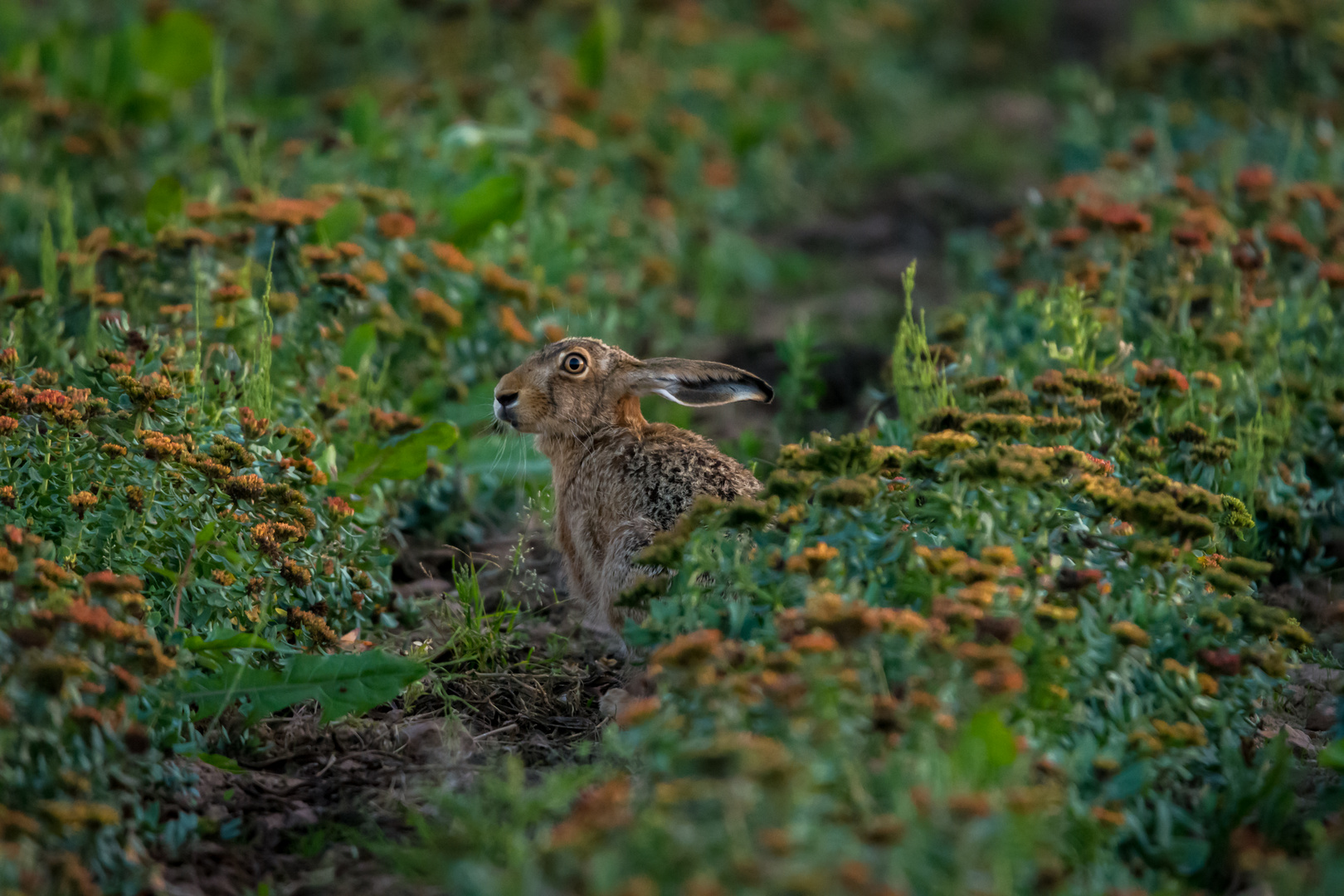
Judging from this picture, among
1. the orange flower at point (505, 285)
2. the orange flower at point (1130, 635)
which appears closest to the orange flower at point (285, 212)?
the orange flower at point (505, 285)

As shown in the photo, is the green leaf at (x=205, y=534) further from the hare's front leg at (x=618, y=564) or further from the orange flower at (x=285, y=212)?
the orange flower at (x=285, y=212)

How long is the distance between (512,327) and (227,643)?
8.68 ft

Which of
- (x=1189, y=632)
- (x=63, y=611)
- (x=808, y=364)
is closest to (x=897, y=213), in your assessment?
(x=808, y=364)

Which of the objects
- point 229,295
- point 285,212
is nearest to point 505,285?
point 285,212

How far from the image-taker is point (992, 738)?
3.02 metres

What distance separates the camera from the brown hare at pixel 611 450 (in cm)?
468

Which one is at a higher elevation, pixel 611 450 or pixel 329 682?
pixel 611 450

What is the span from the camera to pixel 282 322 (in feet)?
18.7

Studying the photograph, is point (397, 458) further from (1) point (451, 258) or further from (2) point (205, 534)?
(1) point (451, 258)

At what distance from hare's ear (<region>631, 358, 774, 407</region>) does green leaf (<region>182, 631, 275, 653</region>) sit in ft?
5.78

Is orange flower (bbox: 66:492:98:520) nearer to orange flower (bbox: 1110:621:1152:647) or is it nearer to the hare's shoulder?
the hare's shoulder

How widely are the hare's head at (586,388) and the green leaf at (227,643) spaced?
1.45 metres

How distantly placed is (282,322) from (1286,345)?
443 centimetres

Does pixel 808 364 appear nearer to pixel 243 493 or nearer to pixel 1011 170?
pixel 243 493
